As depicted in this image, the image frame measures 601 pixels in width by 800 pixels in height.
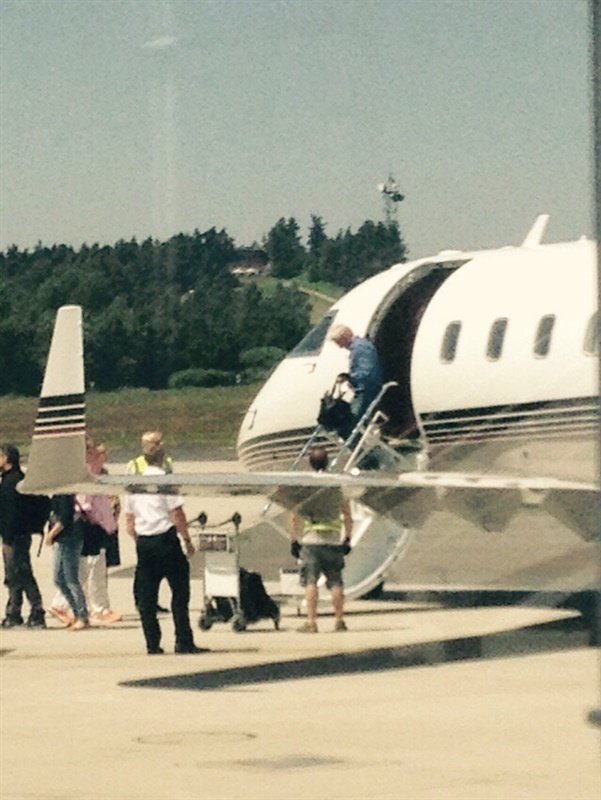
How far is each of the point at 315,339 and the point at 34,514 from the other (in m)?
3.34

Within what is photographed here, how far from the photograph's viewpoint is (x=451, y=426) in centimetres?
1819

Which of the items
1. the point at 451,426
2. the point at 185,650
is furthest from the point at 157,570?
the point at 451,426

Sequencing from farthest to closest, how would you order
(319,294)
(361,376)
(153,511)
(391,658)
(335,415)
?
(319,294) → (335,415) → (361,376) → (153,511) → (391,658)

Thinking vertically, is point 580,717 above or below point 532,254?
below

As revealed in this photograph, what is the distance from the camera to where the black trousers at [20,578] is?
18.7 meters

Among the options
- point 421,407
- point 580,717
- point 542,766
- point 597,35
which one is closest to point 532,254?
point 421,407

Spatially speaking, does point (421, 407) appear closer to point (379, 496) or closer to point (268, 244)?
point (268, 244)

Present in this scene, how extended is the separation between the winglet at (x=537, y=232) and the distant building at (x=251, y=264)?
211 cm

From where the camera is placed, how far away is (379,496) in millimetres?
15711

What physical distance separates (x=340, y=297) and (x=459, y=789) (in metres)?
11.3

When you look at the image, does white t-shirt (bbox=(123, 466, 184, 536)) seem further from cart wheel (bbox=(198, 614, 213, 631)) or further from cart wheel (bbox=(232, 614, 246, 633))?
cart wheel (bbox=(198, 614, 213, 631))

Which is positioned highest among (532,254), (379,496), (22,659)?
(532,254)

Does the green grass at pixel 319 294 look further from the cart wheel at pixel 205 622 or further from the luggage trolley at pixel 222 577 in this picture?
the cart wheel at pixel 205 622

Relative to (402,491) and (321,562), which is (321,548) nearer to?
(321,562)
